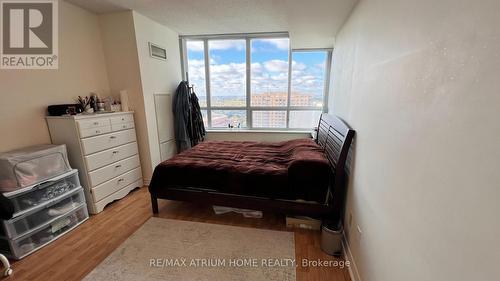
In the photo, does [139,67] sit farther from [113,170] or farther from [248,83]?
[248,83]

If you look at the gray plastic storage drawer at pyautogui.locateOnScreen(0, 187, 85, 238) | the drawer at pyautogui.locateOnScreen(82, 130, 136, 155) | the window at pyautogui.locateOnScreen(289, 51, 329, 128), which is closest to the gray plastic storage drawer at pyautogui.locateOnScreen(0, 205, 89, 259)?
the gray plastic storage drawer at pyautogui.locateOnScreen(0, 187, 85, 238)

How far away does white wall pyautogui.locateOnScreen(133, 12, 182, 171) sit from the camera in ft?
9.96

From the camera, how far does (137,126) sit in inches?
126

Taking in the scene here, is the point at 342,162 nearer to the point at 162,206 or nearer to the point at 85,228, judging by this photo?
the point at 162,206

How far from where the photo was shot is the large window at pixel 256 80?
4.10 meters

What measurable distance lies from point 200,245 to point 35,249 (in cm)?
157

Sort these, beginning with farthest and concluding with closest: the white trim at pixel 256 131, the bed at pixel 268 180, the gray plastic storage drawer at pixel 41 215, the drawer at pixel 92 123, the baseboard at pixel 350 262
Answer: the white trim at pixel 256 131, the drawer at pixel 92 123, the bed at pixel 268 180, the gray plastic storage drawer at pixel 41 215, the baseboard at pixel 350 262

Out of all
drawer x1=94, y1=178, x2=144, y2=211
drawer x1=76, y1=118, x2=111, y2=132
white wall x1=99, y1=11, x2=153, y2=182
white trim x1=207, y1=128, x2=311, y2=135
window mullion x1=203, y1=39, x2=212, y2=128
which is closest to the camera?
drawer x1=76, y1=118, x2=111, y2=132

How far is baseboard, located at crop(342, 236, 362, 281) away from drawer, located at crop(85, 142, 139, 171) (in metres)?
2.87

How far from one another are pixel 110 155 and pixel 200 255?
181cm

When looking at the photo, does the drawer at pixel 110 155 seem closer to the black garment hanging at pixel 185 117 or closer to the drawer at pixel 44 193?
the drawer at pixel 44 193

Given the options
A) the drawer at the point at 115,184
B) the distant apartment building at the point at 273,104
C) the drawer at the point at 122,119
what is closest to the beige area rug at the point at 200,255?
the drawer at the point at 115,184

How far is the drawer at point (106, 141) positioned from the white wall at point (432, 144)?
113 inches

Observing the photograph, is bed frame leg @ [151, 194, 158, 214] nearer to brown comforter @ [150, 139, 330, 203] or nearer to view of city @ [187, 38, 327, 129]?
brown comforter @ [150, 139, 330, 203]
